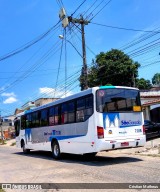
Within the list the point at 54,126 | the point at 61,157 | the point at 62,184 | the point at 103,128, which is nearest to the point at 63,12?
the point at 54,126

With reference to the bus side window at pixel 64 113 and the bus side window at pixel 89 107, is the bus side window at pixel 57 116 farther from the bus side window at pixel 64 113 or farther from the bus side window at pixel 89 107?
the bus side window at pixel 89 107

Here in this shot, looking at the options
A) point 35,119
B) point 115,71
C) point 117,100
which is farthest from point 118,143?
point 115,71

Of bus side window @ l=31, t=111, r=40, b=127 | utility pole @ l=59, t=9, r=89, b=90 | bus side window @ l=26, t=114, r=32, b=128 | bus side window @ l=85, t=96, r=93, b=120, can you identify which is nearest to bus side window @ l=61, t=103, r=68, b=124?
bus side window @ l=85, t=96, r=93, b=120

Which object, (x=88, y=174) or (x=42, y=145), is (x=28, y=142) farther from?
(x=88, y=174)

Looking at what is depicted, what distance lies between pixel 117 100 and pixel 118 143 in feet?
5.99

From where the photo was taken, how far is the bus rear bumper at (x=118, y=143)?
13352 millimetres

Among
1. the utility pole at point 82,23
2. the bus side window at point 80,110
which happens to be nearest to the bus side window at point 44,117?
the utility pole at point 82,23

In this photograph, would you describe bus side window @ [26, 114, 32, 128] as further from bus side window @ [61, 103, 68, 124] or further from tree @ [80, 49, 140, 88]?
tree @ [80, 49, 140, 88]

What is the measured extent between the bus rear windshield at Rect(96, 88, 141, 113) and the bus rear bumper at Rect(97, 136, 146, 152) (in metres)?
1.25

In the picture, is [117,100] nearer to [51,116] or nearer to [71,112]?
[71,112]

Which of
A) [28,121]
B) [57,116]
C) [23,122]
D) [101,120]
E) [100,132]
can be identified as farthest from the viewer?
[23,122]

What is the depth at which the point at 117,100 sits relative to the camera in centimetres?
1422

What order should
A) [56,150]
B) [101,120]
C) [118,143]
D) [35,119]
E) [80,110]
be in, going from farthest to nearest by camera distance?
[35,119] < [56,150] < [80,110] < [118,143] < [101,120]

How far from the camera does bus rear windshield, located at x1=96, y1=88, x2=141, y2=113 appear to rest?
1375 cm
